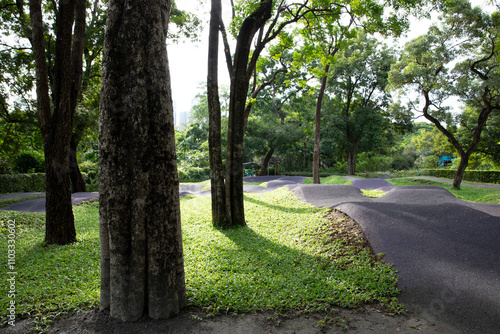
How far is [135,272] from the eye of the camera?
2.59 meters

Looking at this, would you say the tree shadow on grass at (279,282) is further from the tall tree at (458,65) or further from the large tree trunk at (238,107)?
the tall tree at (458,65)

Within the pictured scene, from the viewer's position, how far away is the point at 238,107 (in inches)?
241

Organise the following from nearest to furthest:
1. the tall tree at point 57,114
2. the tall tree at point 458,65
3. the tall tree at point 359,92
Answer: the tall tree at point 57,114
the tall tree at point 458,65
the tall tree at point 359,92

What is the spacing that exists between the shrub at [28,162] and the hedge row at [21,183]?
7.16 feet

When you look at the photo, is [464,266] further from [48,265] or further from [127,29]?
[48,265]

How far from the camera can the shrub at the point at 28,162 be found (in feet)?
52.0

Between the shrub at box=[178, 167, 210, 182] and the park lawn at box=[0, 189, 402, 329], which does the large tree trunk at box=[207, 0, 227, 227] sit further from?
the shrub at box=[178, 167, 210, 182]

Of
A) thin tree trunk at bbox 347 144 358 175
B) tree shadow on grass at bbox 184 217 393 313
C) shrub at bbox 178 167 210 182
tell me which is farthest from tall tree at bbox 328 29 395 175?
tree shadow on grass at bbox 184 217 393 313

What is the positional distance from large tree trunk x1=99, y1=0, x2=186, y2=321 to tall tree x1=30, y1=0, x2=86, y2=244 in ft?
10.2

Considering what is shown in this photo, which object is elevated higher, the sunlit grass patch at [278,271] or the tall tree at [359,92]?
the tall tree at [359,92]

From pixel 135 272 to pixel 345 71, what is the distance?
21.2 meters

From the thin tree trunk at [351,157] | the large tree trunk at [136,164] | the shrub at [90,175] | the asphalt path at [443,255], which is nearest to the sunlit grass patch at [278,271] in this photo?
the asphalt path at [443,255]

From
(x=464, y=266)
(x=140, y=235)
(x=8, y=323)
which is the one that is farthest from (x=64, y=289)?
(x=464, y=266)

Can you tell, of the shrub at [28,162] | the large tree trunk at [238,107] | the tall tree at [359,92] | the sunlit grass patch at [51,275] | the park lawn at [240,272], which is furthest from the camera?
the tall tree at [359,92]
